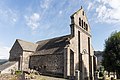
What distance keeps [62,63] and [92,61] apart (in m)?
10.5

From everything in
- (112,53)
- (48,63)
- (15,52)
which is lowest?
(48,63)

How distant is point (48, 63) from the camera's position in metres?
40.4

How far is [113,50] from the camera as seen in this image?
40.8m

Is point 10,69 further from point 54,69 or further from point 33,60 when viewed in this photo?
point 54,69

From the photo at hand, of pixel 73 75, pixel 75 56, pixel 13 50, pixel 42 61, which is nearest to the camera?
pixel 73 75

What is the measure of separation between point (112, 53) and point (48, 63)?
15.8 metres

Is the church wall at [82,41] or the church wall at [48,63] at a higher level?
the church wall at [82,41]

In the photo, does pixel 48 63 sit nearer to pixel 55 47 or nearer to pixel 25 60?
pixel 55 47

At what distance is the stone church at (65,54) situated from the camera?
119ft

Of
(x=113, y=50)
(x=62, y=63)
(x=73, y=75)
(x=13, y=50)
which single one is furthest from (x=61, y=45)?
(x=13, y=50)

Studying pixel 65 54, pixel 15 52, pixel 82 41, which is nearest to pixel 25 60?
pixel 15 52

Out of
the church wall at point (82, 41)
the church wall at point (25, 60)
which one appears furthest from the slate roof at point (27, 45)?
the church wall at point (82, 41)

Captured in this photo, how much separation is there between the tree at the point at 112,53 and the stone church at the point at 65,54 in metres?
4.22

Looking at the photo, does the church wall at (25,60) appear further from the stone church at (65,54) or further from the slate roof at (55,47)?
the slate roof at (55,47)
